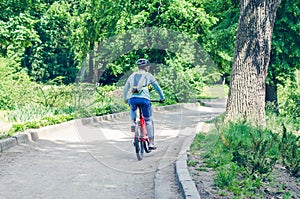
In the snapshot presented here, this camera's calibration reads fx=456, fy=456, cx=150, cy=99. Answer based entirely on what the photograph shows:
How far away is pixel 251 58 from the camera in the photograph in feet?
38.1

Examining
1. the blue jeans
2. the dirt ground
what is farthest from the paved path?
the blue jeans

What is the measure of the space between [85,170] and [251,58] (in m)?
5.67

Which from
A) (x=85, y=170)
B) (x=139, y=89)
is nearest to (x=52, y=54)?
(x=139, y=89)

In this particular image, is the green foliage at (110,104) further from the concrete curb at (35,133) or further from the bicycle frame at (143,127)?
the bicycle frame at (143,127)

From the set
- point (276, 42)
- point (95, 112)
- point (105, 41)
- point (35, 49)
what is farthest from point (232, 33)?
point (35, 49)

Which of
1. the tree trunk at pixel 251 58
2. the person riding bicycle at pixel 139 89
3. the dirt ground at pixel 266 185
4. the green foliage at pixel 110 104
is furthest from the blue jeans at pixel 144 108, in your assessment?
the green foliage at pixel 110 104

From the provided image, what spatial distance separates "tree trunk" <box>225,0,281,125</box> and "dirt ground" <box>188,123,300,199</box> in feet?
13.7

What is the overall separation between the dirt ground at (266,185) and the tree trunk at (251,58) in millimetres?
4162

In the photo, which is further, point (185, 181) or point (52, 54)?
point (52, 54)

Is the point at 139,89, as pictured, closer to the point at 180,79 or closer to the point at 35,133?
the point at 35,133

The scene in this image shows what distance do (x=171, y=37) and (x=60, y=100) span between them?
1283 centimetres

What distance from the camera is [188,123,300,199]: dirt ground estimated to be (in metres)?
5.82

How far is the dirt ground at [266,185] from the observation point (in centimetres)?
582

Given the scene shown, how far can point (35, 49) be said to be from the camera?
162 ft
